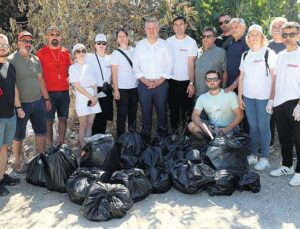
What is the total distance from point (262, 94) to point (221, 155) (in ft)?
3.15

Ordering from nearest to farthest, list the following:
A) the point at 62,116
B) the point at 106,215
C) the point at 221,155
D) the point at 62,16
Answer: the point at 106,215 < the point at 221,155 < the point at 62,116 < the point at 62,16

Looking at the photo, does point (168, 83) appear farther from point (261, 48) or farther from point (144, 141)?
point (261, 48)

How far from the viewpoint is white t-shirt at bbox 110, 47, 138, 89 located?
18.3 ft

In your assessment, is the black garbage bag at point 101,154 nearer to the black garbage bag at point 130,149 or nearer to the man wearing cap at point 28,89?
the black garbage bag at point 130,149

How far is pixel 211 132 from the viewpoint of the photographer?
5352mm

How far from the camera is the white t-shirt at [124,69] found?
5.57 metres

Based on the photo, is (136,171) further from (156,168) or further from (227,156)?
(227,156)

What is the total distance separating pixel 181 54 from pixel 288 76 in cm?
171

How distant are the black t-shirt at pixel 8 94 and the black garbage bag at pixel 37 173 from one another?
0.76 meters

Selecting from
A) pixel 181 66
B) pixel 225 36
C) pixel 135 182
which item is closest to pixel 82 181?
pixel 135 182

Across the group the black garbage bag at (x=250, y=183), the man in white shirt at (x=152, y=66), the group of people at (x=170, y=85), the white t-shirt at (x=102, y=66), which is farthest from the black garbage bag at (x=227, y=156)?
the white t-shirt at (x=102, y=66)

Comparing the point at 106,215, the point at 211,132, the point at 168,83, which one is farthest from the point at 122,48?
the point at 106,215

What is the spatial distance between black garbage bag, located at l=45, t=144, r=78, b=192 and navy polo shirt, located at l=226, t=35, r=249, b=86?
2597 millimetres

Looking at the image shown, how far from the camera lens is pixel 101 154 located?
4.75 meters
